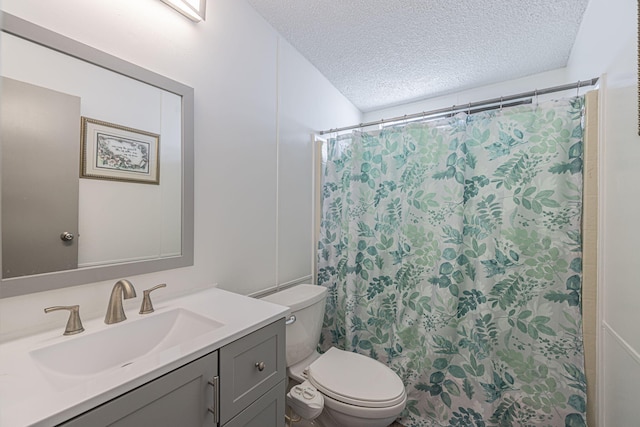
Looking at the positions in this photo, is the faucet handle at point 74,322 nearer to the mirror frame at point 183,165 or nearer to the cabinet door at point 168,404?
the mirror frame at point 183,165

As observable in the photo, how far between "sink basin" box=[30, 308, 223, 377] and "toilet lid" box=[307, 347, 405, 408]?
72cm

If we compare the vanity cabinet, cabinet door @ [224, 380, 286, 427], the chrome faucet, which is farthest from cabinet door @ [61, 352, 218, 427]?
the chrome faucet

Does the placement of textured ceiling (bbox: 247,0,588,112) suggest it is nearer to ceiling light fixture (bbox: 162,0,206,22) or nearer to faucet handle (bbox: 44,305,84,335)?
ceiling light fixture (bbox: 162,0,206,22)

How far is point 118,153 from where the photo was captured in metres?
0.96

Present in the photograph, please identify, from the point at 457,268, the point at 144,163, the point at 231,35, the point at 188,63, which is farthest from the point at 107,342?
the point at 457,268

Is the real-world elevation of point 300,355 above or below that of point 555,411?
above

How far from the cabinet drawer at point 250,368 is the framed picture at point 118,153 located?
2.46 feet

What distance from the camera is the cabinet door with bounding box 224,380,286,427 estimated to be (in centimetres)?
81

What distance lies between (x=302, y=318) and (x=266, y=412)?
543 mm

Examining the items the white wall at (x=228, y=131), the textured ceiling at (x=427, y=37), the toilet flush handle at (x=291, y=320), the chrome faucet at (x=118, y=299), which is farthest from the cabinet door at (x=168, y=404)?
the textured ceiling at (x=427, y=37)

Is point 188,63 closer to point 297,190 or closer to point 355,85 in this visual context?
point 297,190

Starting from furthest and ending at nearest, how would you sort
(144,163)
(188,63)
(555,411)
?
(555,411), (188,63), (144,163)

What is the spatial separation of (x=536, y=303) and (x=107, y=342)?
1931mm

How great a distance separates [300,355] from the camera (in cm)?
143
